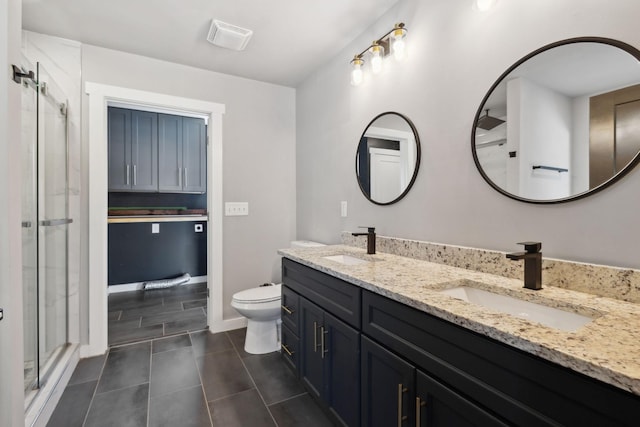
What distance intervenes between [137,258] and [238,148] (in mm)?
2319

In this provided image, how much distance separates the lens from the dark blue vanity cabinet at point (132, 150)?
369 centimetres

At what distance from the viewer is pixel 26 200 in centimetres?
165

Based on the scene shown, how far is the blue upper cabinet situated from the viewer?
146 inches

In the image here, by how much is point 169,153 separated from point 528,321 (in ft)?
13.8

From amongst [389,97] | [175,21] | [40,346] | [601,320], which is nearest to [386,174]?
[389,97]

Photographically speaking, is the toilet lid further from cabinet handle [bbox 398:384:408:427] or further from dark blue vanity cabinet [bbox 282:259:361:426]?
cabinet handle [bbox 398:384:408:427]

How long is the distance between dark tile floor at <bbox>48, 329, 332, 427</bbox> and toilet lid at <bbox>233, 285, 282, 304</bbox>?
1.43ft

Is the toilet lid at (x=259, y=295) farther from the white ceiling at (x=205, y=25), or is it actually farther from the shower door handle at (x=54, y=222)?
the white ceiling at (x=205, y=25)

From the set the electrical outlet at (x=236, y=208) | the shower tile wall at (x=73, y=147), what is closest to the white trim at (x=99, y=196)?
the shower tile wall at (x=73, y=147)

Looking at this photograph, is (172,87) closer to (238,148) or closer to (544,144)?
(238,148)

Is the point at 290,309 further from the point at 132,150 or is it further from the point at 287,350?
the point at 132,150

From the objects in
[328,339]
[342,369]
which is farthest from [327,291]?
[342,369]

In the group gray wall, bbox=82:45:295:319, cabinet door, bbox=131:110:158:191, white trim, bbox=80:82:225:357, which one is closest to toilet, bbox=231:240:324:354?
gray wall, bbox=82:45:295:319

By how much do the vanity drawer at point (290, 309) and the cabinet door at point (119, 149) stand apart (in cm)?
291
